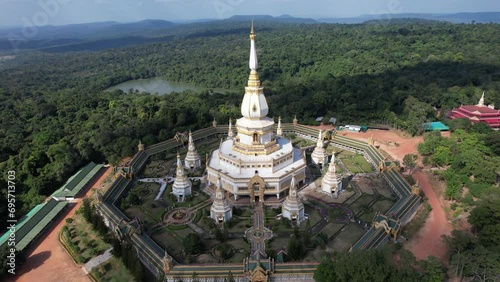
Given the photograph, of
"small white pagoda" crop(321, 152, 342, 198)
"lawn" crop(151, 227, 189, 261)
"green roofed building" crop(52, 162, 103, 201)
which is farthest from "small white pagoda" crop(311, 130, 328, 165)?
"green roofed building" crop(52, 162, 103, 201)

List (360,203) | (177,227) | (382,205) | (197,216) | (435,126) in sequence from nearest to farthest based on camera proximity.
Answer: (177,227)
(197,216)
(382,205)
(360,203)
(435,126)

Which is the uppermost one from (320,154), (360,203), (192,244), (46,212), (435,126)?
(320,154)

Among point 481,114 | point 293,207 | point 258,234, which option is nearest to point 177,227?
point 258,234

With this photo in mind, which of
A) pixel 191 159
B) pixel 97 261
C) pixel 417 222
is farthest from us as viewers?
pixel 191 159

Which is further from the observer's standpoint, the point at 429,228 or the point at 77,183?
the point at 77,183

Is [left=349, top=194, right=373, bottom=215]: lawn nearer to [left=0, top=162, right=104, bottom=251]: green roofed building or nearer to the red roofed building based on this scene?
[left=0, top=162, right=104, bottom=251]: green roofed building

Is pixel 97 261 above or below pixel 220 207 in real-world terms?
below

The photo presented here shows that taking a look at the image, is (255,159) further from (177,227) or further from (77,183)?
(77,183)
